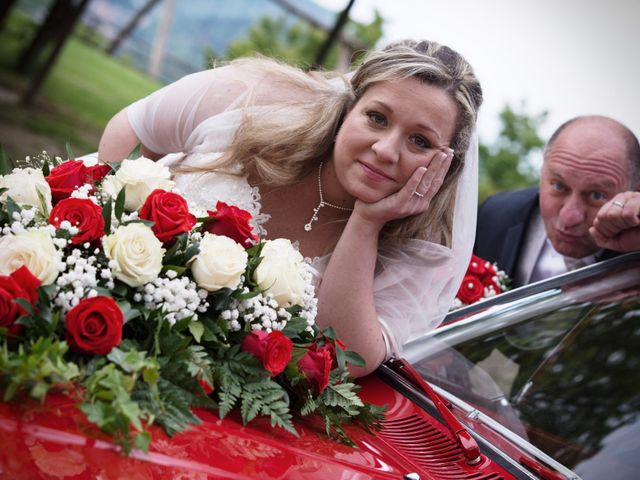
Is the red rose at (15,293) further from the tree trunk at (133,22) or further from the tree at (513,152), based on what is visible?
the tree at (513,152)

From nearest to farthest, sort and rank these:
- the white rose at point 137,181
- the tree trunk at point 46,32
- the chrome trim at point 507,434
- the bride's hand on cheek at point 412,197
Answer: the white rose at point 137,181, the chrome trim at point 507,434, the bride's hand on cheek at point 412,197, the tree trunk at point 46,32

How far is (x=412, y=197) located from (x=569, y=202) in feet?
4.42

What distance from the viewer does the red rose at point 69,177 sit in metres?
1.96

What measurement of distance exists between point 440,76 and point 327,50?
20.2 ft

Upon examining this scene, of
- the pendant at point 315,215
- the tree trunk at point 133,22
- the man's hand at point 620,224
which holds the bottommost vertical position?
the pendant at point 315,215

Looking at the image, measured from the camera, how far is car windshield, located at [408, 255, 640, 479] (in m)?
2.36

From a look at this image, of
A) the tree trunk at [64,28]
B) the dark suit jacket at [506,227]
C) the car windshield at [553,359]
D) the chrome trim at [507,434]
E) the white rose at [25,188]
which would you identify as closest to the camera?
the white rose at [25,188]

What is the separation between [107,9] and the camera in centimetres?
2886

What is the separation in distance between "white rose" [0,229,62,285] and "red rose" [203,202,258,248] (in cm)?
50

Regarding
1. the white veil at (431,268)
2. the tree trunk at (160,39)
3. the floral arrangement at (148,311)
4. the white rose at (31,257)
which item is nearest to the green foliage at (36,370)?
the floral arrangement at (148,311)

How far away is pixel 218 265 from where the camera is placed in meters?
1.78

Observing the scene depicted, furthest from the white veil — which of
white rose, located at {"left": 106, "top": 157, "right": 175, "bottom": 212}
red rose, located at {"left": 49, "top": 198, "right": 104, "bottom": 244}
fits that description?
red rose, located at {"left": 49, "top": 198, "right": 104, "bottom": 244}

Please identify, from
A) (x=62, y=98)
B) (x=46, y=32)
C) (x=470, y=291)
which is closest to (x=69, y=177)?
(x=470, y=291)

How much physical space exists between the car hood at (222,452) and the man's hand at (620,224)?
136 centimetres
